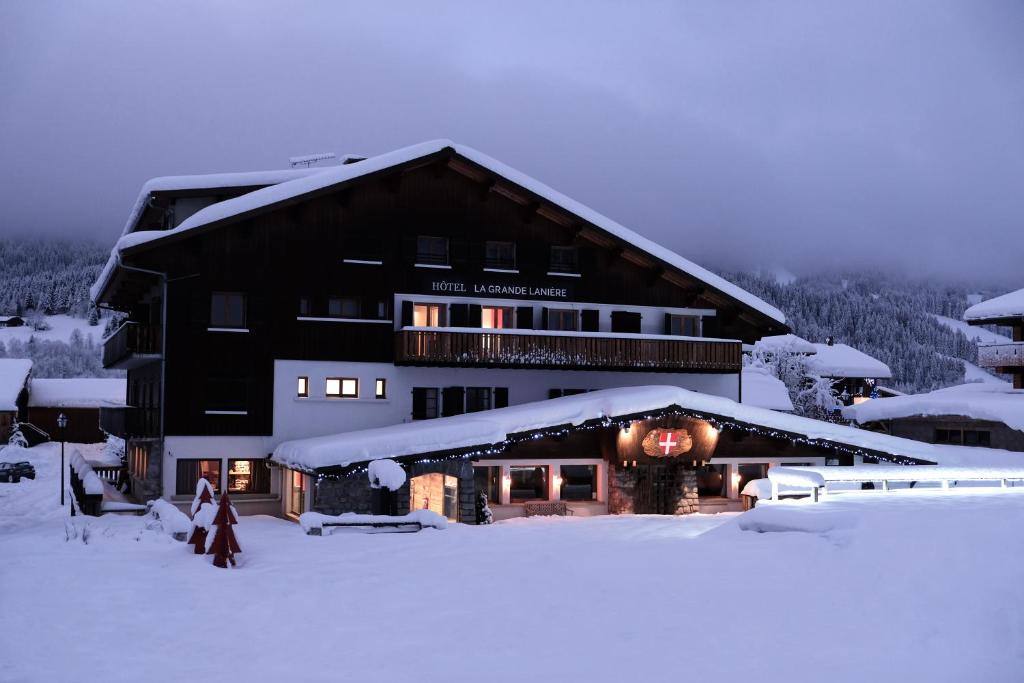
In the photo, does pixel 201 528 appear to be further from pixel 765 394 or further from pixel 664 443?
pixel 765 394

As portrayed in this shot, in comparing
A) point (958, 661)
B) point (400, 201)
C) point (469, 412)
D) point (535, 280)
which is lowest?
point (958, 661)

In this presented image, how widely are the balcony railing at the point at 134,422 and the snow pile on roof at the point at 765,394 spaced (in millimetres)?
32745

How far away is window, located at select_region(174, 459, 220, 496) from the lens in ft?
102

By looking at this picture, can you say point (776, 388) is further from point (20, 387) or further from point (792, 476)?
point (20, 387)

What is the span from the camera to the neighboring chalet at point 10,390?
65688 millimetres

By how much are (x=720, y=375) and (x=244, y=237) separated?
18858 mm

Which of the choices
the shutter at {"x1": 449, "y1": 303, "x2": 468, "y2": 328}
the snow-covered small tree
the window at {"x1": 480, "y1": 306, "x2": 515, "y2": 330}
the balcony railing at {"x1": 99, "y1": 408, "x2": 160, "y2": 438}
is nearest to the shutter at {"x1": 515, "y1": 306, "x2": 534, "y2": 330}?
the window at {"x1": 480, "y1": 306, "x2": 515, "y2": 330}

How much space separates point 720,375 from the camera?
128ft

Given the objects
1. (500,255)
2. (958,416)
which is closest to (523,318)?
(500,255)

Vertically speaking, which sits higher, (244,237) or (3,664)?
(244,237)

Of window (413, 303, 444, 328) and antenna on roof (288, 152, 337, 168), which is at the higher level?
antenna on roof (288, 152, 337, 168)

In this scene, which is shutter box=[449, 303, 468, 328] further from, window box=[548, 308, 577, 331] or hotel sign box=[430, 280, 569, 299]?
window box=[548, 308, 577, 331]

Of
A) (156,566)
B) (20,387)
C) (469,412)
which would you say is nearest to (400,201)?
(469,412)

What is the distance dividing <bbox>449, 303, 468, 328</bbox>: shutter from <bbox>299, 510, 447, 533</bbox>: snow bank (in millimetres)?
12531
